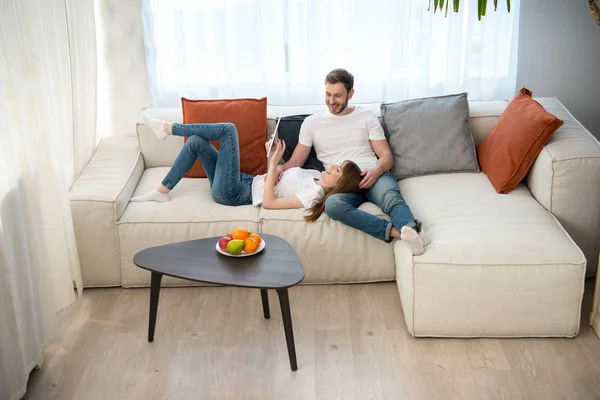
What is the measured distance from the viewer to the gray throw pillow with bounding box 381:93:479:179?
12.6 ft

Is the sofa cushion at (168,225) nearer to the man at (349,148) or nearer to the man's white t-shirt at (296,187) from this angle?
the man's white t-shirt at (296,187)

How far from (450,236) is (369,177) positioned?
657mm

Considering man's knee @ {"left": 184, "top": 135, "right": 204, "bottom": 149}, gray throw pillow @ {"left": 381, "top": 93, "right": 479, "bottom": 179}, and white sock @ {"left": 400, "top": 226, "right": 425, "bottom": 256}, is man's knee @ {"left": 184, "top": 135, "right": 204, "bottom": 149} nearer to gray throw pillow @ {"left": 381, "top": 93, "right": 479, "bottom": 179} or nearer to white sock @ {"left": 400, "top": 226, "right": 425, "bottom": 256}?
gray throw pillow @ {"left": 381, "top": 93, "right": 479, "bottom": 179}

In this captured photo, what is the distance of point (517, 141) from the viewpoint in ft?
11.6

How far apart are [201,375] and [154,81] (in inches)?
86.3

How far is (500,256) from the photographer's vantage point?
9.82 feet

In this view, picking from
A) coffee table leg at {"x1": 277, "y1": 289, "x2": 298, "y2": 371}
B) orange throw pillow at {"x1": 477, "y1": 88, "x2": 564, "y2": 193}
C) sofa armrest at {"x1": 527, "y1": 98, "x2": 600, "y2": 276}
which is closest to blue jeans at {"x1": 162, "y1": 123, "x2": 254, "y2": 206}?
coffee table leg at {"x1": 277, "y1": 289, "x2": 298, "y2": 371}

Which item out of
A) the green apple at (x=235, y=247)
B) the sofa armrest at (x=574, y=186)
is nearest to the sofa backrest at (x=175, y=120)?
the sofa armrest at (x=574, y=186)

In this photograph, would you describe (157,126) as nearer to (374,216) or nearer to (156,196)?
(156,196)

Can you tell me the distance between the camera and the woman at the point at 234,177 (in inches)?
140

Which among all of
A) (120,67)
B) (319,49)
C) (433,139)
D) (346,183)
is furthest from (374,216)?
(120,67)

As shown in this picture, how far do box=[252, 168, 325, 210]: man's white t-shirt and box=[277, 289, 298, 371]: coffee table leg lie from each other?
32.1 inches

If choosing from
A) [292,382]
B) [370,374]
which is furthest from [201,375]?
[370,374]

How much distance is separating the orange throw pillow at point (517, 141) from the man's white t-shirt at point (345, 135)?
0.61 m
